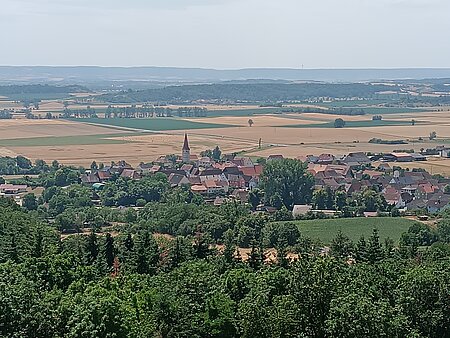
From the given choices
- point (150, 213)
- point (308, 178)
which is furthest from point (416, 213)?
point (150, 213)

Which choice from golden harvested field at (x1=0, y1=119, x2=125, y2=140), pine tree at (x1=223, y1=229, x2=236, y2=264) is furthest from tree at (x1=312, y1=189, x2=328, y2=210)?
golden harvested field at (x1=0, y1=119, x2=125, y2=140)

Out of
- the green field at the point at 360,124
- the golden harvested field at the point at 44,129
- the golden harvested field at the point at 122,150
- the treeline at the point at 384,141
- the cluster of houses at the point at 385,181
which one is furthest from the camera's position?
the green field at the point at 360,124

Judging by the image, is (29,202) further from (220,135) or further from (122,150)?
(220,135)

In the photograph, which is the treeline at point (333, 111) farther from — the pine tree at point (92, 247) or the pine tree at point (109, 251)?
the pine tree at point (92, 247)

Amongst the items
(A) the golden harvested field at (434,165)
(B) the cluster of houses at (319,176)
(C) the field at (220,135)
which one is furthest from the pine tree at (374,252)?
Answer: (C) the field at (220,135)

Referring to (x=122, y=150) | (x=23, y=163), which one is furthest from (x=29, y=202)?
(x=122, y=150)
